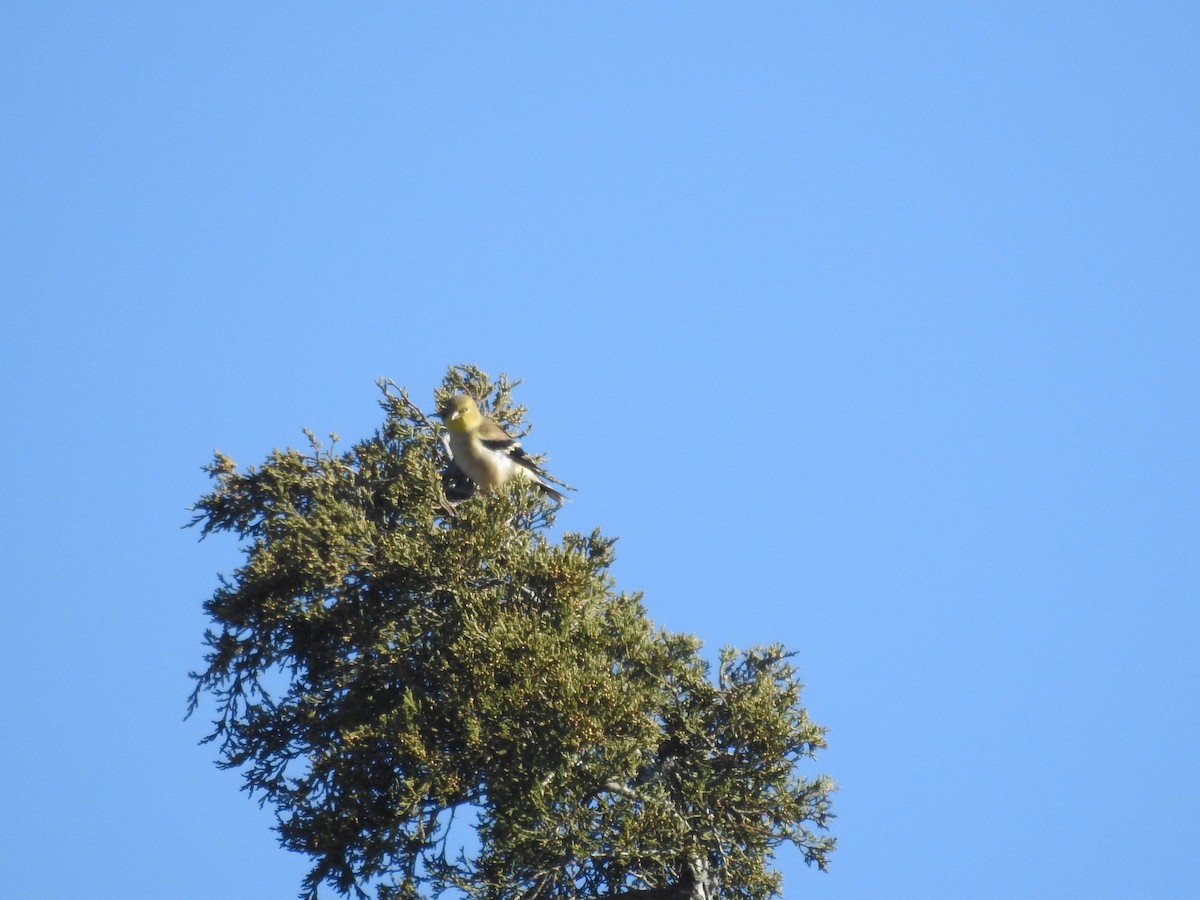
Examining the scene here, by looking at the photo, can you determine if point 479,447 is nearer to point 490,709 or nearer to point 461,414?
point 461,414

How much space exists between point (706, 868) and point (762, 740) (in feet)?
3.37

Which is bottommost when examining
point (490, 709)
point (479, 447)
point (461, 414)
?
point (490, 709)

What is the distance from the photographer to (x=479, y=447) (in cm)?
1250

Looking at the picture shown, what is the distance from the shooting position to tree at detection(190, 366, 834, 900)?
29.8ft

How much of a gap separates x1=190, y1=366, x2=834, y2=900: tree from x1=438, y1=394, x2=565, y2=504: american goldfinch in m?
1.63

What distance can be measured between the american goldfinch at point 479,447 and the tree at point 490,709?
1.63 meters

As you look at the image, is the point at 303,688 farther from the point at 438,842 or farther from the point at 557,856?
the point at 557,856

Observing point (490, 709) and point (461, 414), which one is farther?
point (461, 414)

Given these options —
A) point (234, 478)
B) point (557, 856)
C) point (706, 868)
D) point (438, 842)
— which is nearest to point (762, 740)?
point (706, 868)

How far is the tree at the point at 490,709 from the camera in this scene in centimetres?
909

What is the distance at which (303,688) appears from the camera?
1028 cm

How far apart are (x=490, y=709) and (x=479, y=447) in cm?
389

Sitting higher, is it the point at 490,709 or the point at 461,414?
the point at 461,414

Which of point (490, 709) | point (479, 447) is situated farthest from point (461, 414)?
point (490, 709)
